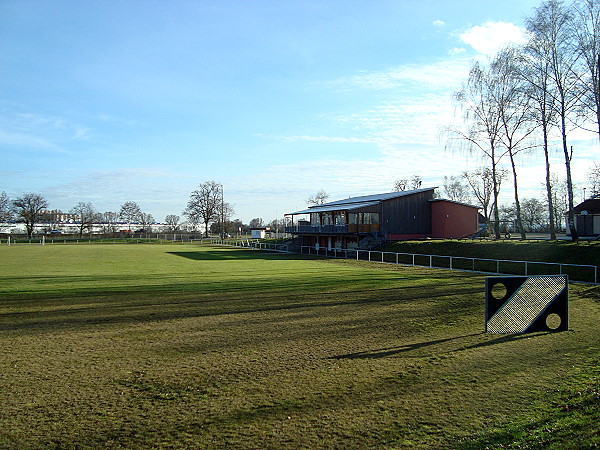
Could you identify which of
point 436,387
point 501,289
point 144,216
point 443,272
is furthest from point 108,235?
point 436,387

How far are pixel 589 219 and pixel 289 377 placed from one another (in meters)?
40.6

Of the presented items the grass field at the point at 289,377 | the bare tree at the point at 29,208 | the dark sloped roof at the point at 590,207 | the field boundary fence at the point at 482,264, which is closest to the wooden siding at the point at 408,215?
the field boundary fence at the point at 482,264

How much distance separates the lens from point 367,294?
16156 millimetres

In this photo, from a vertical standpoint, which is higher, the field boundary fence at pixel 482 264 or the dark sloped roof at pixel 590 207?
the dark sloped roof at pixel 590 207

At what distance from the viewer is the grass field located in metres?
4.86

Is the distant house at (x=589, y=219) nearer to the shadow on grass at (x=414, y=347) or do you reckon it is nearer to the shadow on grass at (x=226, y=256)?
the shadow on grass at (x=226, y=256)

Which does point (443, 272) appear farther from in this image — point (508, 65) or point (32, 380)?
point (32, 380)

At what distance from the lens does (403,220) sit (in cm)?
4391

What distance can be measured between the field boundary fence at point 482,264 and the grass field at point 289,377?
7.13m

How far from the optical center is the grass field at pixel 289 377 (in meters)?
4.86

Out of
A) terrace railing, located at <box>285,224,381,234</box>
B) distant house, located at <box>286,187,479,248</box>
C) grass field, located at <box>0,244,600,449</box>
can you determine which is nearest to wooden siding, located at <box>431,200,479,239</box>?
distant house, located at <box>286,187,479,248</box>

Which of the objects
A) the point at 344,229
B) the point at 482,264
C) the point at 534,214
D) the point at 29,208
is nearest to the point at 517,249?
the point at 482,264

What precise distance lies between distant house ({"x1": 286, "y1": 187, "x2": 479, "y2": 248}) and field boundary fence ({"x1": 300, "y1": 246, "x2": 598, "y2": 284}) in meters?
3.15

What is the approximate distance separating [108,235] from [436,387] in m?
99.5
